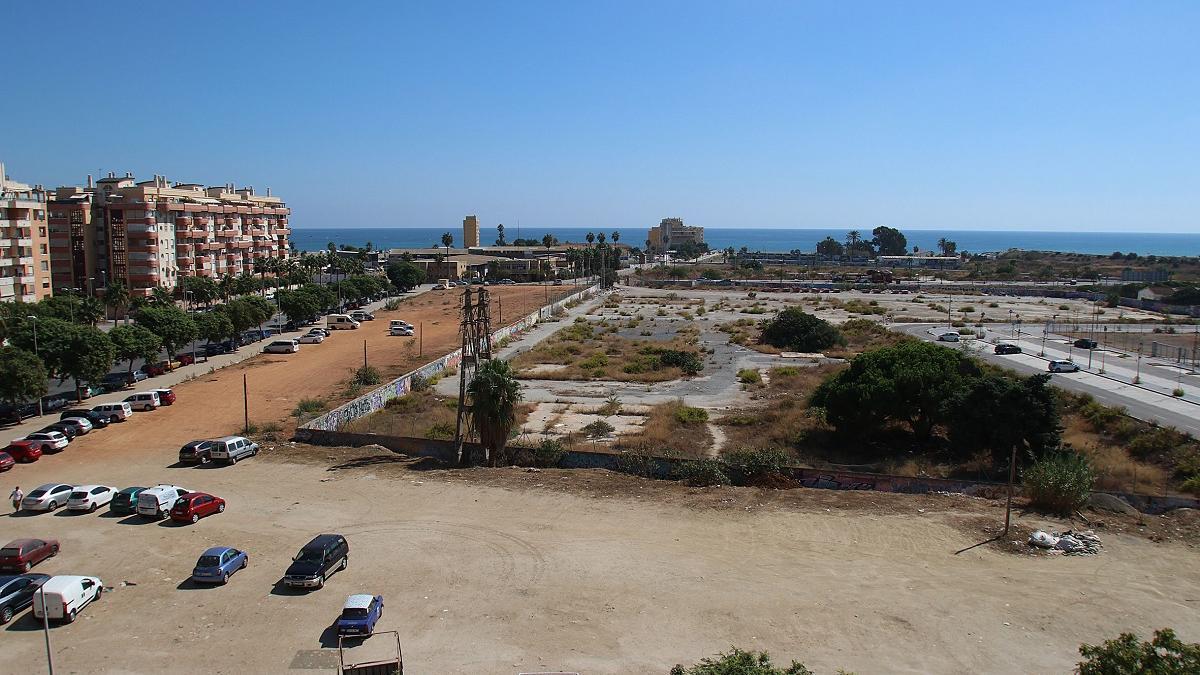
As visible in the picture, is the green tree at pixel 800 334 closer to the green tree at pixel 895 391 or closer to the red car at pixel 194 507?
the green tree at pixel 895 391

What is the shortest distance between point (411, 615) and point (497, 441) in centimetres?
1274

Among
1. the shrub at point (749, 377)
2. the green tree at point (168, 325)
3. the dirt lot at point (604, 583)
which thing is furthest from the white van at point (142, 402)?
the shrub at point (749, 377)

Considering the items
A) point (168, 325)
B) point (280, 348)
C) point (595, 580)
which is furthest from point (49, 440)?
point (280, 348)

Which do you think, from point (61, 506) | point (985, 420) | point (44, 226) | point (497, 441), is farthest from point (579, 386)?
point (44, 226)

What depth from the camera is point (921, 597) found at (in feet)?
60.7

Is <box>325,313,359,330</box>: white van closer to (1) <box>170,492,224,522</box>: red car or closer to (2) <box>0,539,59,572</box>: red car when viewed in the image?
(1) <box>170,492,224,522</box>: red car

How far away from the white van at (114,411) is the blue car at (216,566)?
21917 mm

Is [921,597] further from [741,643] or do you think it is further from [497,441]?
[497,441]

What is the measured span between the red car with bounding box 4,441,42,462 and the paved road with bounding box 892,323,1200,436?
4744cm

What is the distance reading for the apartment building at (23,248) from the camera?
2594 inches

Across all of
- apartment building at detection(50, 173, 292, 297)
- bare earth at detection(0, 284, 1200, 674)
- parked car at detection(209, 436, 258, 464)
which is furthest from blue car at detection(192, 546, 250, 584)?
apartment building at detection(50, 173, 292, 297)

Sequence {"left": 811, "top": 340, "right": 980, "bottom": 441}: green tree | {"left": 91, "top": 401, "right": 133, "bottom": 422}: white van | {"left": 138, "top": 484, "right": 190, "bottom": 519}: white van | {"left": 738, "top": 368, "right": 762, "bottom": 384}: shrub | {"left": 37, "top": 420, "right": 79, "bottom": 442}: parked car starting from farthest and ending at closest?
{"left": 738, "top": 368, "right": 762, "bottom": 384}: shrub
{"left": 91, "top": 401, "right": 133, "bottom": 422}: white van
{"left": 37, "top": 420, "right": 79, "bottom": 442}: parked car
{"left": 811, "top": 340, "right": 980, "bottom": 441}: green tree
{"left": 138, "top": 484, "right": 190, "bottom": 519}: white van

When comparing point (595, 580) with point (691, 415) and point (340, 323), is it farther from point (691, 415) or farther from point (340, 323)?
point (340, 323)

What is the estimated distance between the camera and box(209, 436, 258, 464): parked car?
1201 inches
